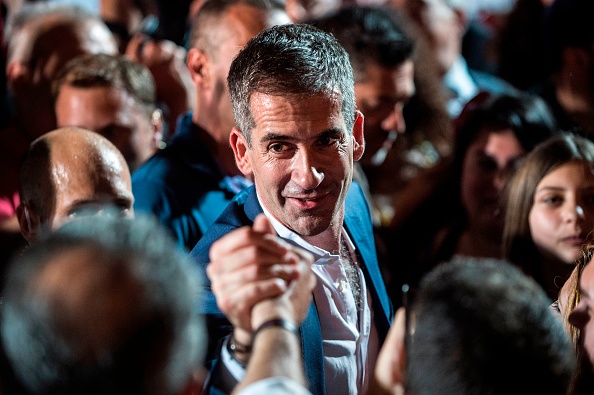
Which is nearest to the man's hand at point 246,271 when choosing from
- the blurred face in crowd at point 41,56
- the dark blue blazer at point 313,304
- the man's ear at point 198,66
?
the dark blue blazer at point 313,304

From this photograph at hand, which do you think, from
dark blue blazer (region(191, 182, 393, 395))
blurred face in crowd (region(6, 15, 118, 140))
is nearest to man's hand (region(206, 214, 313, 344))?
dark blue blazer (region(191, 182, 393, 395))

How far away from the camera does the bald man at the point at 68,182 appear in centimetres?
252

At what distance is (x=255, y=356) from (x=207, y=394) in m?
0.40

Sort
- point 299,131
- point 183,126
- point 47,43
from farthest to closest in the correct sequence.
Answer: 1. point 47,43
2. point 183,126
3. point 299,131

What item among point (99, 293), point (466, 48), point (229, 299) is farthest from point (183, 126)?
point (466, 48)

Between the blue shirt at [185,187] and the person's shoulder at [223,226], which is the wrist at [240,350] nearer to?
the person's shoulder at [223,226]

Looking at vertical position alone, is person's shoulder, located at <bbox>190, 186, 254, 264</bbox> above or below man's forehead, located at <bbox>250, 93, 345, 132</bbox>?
below

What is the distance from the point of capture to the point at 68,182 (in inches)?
99.9

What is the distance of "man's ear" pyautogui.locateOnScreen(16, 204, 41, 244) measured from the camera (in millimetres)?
2553

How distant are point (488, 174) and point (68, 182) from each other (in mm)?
1960

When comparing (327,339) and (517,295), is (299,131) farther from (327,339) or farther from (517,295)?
(517,295)

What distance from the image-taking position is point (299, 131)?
2.15 meters

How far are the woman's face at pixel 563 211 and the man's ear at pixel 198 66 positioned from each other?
4.63 ft

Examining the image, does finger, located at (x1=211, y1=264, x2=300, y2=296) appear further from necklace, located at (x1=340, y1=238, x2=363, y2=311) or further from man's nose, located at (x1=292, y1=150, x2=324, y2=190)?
necklace, located at (x1=340, y1=238, x2=363, y2=311)
